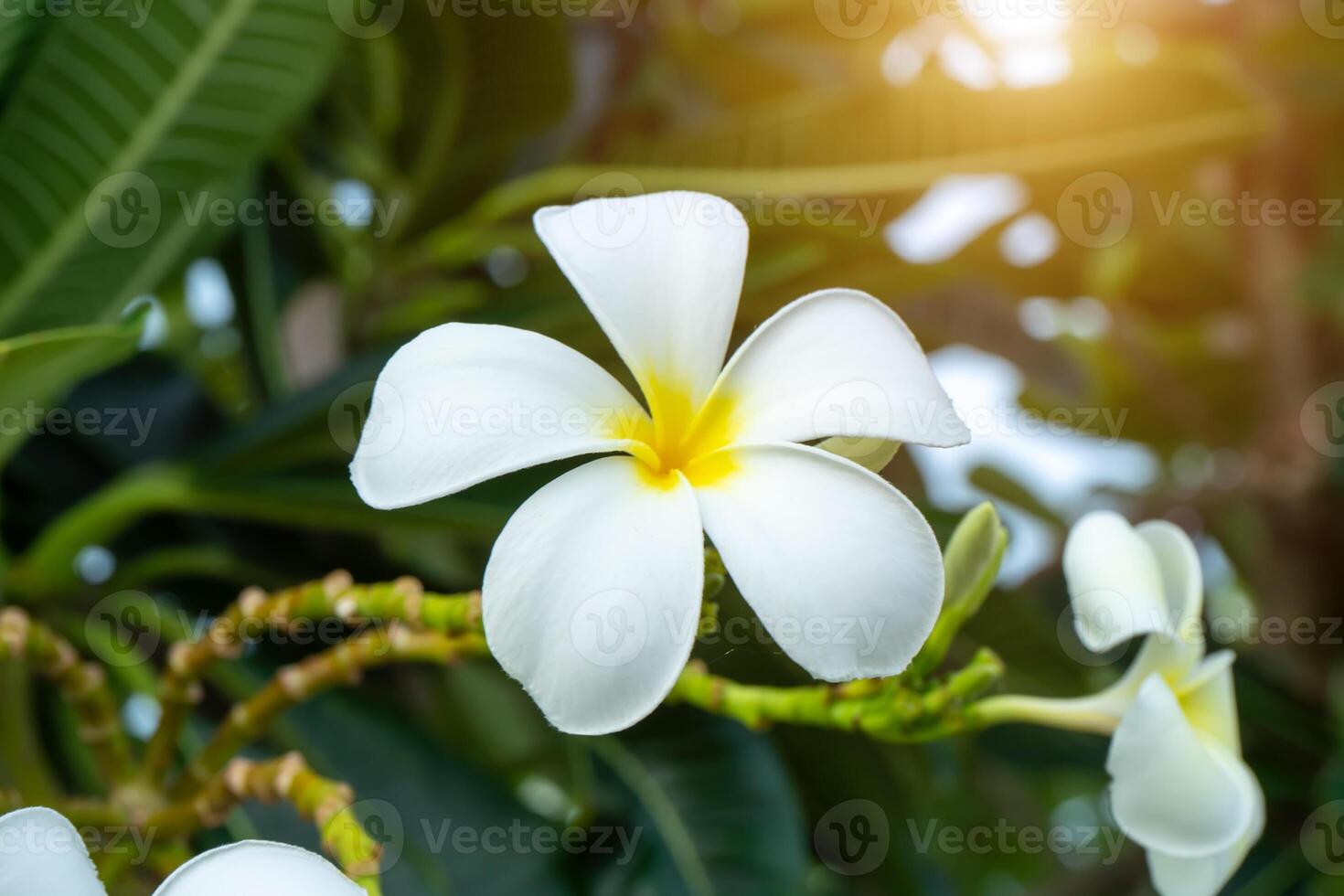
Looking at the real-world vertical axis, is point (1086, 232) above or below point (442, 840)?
above

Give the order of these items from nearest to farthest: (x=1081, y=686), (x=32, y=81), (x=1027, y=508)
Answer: (x=32, y=81) → (x=1081, y=686) → (x=1027, y=508)

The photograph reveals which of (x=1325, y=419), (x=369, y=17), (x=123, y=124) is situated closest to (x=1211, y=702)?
(x=123, y=124)

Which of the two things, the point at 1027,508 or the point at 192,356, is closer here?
the point at 192,356

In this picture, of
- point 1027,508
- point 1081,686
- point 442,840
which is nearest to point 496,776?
point 442,840

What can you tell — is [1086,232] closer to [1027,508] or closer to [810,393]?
[1027,508]
